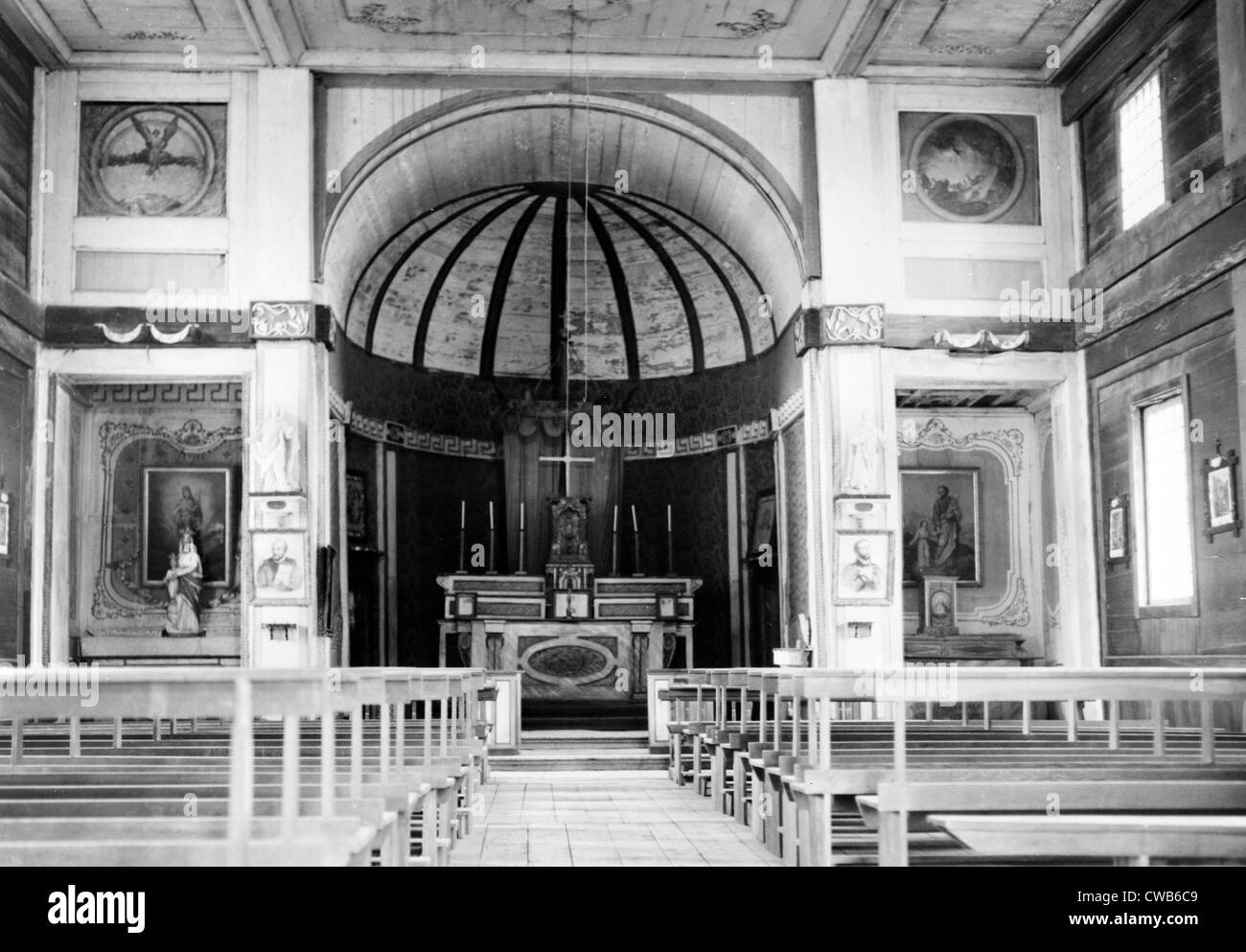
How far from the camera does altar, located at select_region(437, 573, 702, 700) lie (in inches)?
696

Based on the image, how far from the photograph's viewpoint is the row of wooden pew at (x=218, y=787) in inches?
156

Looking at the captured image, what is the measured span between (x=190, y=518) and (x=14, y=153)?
4247 millimetres

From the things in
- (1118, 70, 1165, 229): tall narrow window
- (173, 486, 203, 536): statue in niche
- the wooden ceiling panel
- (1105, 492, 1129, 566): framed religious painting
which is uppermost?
the wooden ceiling panel

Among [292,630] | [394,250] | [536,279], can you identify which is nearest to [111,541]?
[292,630]

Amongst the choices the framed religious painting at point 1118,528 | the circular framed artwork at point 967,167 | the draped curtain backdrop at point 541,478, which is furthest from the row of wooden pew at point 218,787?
the draped curtain backdrop at point 541,478

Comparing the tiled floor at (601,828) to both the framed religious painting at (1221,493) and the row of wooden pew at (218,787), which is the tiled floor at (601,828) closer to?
the row of wooden pew at (218,787)

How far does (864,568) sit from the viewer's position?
1452 cm

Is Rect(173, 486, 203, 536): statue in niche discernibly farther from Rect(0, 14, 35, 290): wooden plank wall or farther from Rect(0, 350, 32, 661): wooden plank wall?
Rect(0, 14, 35, 290): wooden plank wall

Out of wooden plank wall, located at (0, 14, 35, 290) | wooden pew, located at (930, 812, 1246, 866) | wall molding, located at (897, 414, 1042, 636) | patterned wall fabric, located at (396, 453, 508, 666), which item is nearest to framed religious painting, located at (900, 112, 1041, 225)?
wall molding, located at (897, 414, 1042, 636)

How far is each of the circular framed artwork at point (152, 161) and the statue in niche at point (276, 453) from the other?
2589 millimetres

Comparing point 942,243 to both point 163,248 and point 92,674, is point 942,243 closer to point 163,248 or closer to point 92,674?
point 163,248

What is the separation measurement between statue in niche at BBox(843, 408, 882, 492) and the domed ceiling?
2.11m

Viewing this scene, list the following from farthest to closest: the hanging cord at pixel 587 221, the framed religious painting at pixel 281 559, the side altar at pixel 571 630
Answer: the side altar at pixel 571 630 → the hanging cord at pixel 587 221 → the framed religious painting at pixel 281 559

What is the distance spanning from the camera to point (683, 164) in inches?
653
